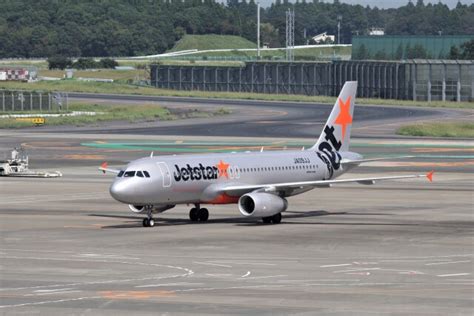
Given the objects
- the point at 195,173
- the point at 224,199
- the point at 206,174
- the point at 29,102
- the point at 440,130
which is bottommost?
the point at 440,130

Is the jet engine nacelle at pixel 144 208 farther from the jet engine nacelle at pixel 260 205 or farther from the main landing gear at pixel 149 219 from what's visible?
the jet engine nacelle at pixel 260 205

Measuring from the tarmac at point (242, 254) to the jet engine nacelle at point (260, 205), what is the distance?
2.51 ft

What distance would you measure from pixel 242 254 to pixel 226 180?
13657 mm

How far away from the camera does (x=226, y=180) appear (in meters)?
65.4

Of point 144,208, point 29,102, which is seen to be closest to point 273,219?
point 144,208

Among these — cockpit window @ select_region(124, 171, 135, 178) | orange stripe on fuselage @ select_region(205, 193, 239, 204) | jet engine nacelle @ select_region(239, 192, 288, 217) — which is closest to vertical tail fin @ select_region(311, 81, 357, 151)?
orange stripe on fuselage @ select_region(205, 193, 239, 204)

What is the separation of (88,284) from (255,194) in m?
22.1

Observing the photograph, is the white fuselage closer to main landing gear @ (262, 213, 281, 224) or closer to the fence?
main landing gear @ (262, 213, 281, 224)

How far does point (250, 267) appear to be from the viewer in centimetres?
4772

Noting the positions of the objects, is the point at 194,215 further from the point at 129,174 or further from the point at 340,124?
the point at 340,124

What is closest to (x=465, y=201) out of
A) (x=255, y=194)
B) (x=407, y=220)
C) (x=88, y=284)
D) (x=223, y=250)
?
(x=407, y=220)

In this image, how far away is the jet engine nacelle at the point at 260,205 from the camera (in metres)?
63.3

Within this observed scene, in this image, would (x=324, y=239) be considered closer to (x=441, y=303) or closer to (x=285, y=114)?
(x=441, y=303)

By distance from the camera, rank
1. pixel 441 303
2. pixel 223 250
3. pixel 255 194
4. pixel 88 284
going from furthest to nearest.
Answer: pixel 255 194, pixel 223 250, pixel 88 284, pixel 441 303
